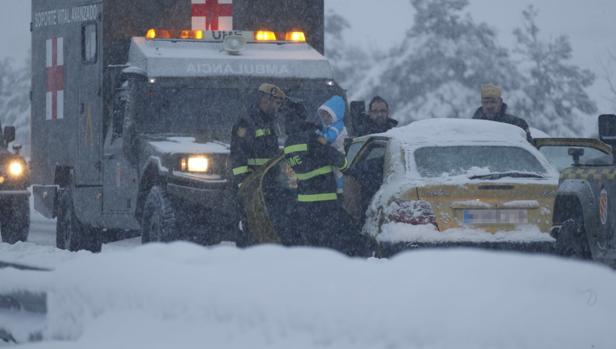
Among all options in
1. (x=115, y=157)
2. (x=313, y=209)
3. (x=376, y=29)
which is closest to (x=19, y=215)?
(x=115, y=157)

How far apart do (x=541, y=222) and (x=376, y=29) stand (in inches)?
5528

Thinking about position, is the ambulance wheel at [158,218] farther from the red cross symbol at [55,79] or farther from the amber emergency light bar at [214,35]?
the red cross symbol at [55,79]

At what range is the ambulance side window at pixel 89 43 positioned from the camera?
14.8 m

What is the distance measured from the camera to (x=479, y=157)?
10766 mm

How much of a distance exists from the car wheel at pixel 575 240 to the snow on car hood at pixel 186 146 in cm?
316

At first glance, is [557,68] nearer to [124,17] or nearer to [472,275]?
[124,17]

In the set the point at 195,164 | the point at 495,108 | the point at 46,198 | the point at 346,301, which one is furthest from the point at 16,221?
the point at 346,301

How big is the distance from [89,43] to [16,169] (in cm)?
392

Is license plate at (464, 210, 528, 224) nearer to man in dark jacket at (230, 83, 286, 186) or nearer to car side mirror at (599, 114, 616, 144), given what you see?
car side mirror at (599, 114, 616, 144)

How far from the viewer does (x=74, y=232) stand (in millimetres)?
16125

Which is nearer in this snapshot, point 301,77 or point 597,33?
point 301,77

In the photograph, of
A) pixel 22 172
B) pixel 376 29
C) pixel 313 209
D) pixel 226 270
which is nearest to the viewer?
pixel 226 270

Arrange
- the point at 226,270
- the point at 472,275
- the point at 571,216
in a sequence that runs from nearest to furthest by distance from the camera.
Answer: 1. the point at 472,275
2. the point at 226,270
3. the point at 571,216

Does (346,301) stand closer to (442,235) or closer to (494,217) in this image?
(442,235)
